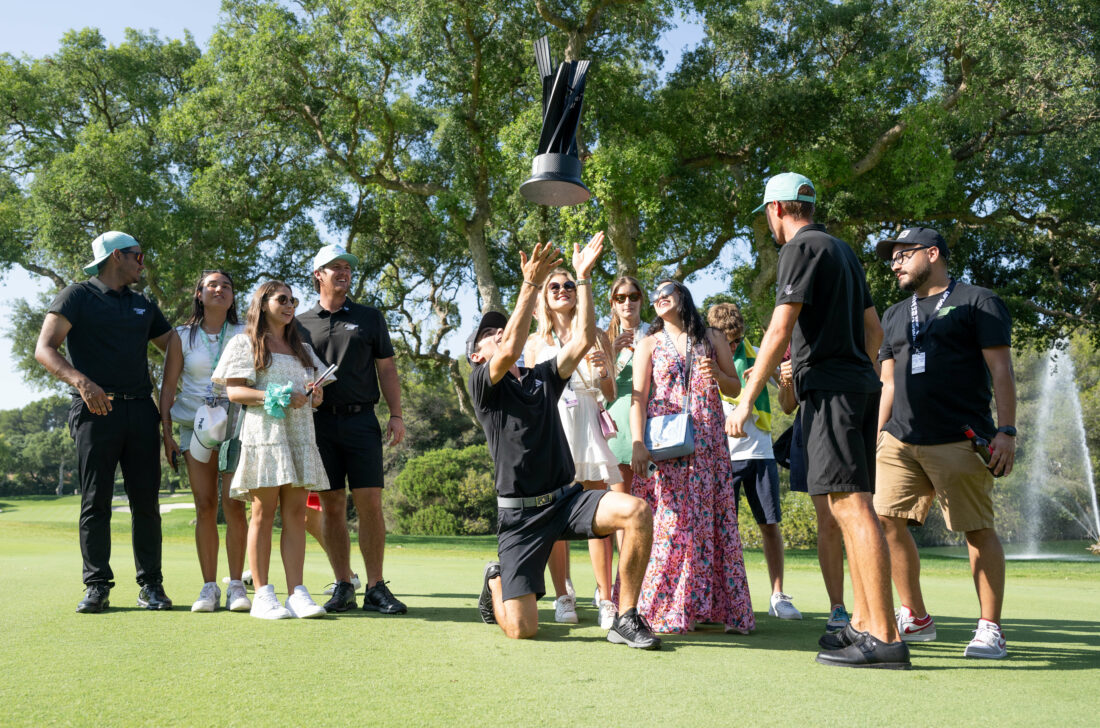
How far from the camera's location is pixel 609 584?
19.0 ft

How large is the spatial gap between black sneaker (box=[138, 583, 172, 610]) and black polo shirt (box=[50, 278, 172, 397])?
131cm

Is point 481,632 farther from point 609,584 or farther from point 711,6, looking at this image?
point 711,6

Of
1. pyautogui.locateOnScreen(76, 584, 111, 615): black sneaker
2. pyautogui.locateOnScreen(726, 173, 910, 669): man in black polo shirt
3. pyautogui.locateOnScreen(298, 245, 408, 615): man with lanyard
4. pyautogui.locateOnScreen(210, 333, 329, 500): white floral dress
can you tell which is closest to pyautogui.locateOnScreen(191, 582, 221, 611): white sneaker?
pyautogui.locateOnScreen(76, 584, 111, 615): black sneaker

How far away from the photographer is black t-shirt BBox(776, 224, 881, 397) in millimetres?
4477

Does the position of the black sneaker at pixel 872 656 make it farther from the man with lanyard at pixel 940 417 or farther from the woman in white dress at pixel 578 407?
the woman in white dress at pixel 578 407

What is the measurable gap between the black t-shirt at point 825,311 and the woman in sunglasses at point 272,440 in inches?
120

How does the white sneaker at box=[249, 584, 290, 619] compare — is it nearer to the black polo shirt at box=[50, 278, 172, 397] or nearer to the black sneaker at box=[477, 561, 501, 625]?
the black sneaker at box=[477, 561, 501, 625]

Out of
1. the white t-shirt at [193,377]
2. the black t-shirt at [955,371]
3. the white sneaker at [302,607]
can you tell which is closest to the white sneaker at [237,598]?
the white sneaker at [302,607]

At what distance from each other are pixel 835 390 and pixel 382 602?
130 inches

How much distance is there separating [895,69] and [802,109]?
79.8 inches

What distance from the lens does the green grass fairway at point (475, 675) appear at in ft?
10.2

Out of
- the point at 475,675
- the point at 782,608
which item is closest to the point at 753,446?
the point at 782,608

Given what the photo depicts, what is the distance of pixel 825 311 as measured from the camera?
4.51m

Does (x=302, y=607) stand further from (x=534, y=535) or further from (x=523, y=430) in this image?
(x=523, y=430)
